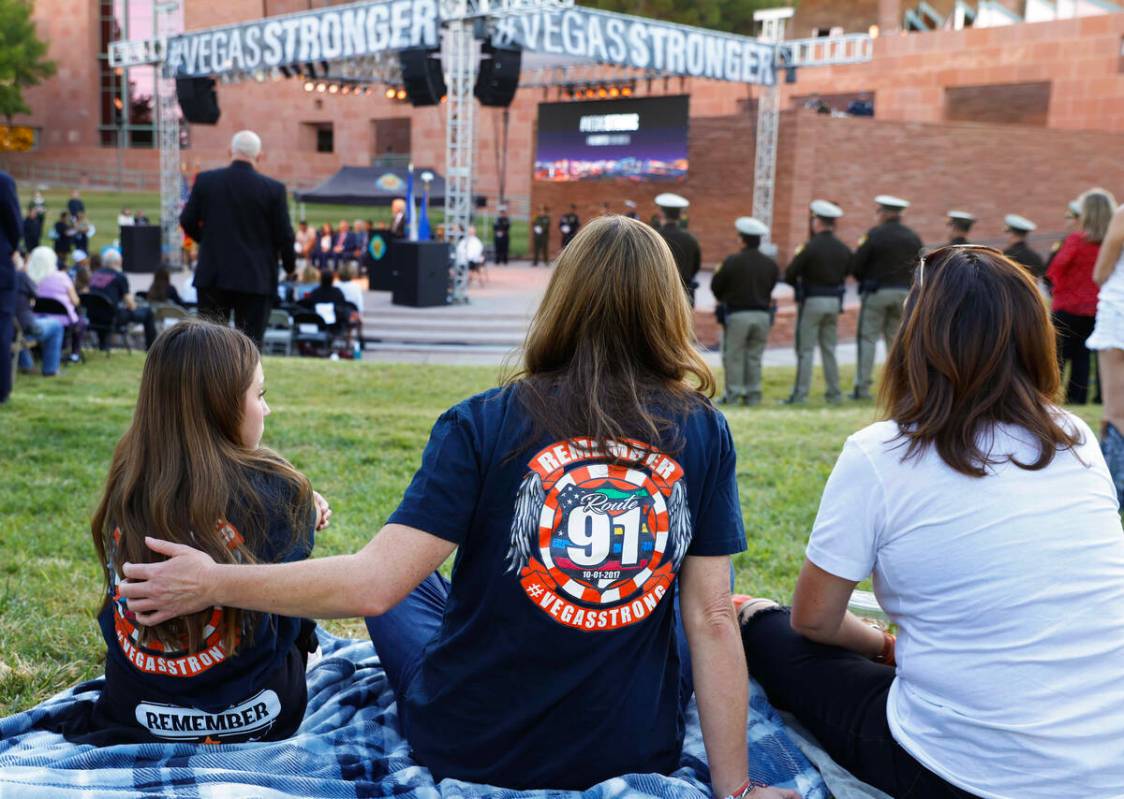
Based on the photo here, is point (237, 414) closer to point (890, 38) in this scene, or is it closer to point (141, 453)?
point (141, 453)

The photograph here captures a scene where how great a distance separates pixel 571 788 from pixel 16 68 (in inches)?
1947

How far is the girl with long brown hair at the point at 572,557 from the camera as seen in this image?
1760 mm

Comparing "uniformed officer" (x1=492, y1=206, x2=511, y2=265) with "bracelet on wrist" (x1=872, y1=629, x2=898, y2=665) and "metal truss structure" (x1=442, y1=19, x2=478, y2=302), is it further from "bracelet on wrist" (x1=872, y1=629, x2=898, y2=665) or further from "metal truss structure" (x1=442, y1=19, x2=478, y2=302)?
"bracelet on wrist" (x1=872, y1=629, x2=898, y2=665)

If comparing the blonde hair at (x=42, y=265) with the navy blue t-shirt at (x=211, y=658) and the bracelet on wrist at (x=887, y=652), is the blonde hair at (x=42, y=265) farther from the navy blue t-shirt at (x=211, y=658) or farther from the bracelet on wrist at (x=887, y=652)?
the bracelet on wrist at (x=887, y=652)

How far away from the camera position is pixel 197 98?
2139 cm

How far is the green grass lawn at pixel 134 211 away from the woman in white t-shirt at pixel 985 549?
29438 mm

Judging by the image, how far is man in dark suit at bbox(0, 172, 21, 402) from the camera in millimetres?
6098

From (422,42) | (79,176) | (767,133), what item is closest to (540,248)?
(767,133)

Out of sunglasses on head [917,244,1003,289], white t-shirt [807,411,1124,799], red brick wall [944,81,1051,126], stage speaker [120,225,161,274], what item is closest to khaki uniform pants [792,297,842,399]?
sunglasses on head [917,244,1003,289]

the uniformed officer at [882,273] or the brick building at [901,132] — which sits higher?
the brick building at [901,132]

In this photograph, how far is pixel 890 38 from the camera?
31.2 metres

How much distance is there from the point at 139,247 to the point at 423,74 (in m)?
10.7

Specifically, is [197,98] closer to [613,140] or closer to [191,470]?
[613,140]

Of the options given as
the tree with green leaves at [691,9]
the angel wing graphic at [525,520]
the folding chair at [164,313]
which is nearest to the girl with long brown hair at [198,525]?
the angel wing graphic at [525,520]
